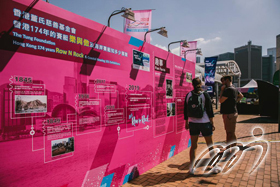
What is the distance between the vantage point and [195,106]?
3613 mm

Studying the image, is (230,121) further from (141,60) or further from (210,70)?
(210,70)

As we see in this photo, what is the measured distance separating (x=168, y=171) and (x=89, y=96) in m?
2.36

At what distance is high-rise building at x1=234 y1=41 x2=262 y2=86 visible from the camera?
4951 inches

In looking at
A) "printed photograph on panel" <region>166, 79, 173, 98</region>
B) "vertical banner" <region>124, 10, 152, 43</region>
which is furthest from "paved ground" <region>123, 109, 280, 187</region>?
"vertical banner" <region>124, 10, 152, 43</region>

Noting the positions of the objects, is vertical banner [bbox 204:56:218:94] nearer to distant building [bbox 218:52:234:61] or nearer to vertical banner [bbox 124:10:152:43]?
vertical banner [bbox 124:10:152:43]

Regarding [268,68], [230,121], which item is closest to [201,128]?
[230,121]

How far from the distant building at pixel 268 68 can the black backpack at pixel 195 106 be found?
15922cm

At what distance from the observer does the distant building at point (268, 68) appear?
134 meters

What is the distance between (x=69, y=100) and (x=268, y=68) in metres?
164

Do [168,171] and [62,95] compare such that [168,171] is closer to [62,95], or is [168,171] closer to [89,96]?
[89,96]

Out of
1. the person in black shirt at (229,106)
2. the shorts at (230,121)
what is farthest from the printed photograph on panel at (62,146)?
the shorts at (230,121)

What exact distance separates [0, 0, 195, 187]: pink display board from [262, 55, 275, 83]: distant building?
16011cm

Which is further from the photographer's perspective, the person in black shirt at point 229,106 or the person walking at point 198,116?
the person in black shirt at point 229,106

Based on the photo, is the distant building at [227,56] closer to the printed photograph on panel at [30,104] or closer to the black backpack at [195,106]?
the black backpack at [195,106]
